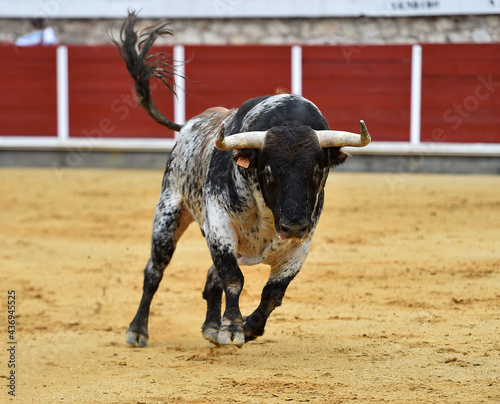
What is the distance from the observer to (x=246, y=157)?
317 centimetres

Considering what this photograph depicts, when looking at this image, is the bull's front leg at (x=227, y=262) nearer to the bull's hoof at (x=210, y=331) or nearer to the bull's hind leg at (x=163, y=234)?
the bull's hoof at (x=210, y=331)

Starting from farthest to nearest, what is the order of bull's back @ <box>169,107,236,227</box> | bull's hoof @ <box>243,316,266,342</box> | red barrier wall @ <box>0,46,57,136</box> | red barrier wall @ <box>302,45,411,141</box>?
red barrier wall @ <box>0,46,57,136</box>, red barrier wall @ <box>302,45,411,141</box>, bull's back @ <box>169,107,236,227</box>, bull's hoof @ <box>243,316,266,342</box>

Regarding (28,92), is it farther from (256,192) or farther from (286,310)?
(256,192)

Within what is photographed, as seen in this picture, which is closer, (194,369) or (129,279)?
(194,369)

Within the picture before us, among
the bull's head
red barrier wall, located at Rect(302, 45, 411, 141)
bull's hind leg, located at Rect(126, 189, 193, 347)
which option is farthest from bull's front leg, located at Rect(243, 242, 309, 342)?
red barrier wall, located at Rect(302, 45, 411, 141)

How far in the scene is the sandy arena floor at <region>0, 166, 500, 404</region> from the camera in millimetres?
3023

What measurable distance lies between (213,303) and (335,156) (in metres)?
1.09

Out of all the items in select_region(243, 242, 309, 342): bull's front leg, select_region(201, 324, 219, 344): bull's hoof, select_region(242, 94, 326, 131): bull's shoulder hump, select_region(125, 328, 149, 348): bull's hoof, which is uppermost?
select_region(242, 94, 326, 131): bull's shoulder hump

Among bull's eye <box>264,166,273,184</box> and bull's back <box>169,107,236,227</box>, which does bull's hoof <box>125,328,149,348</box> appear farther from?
bull's eye <box>264,166,273,184</box>

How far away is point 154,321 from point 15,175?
250 inches

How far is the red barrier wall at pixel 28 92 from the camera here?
36.9 feet

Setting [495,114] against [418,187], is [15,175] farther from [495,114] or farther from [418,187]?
[495,114]

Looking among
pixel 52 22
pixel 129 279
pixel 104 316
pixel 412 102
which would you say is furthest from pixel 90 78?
pixel 104 316

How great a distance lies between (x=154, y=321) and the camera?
4.46m
